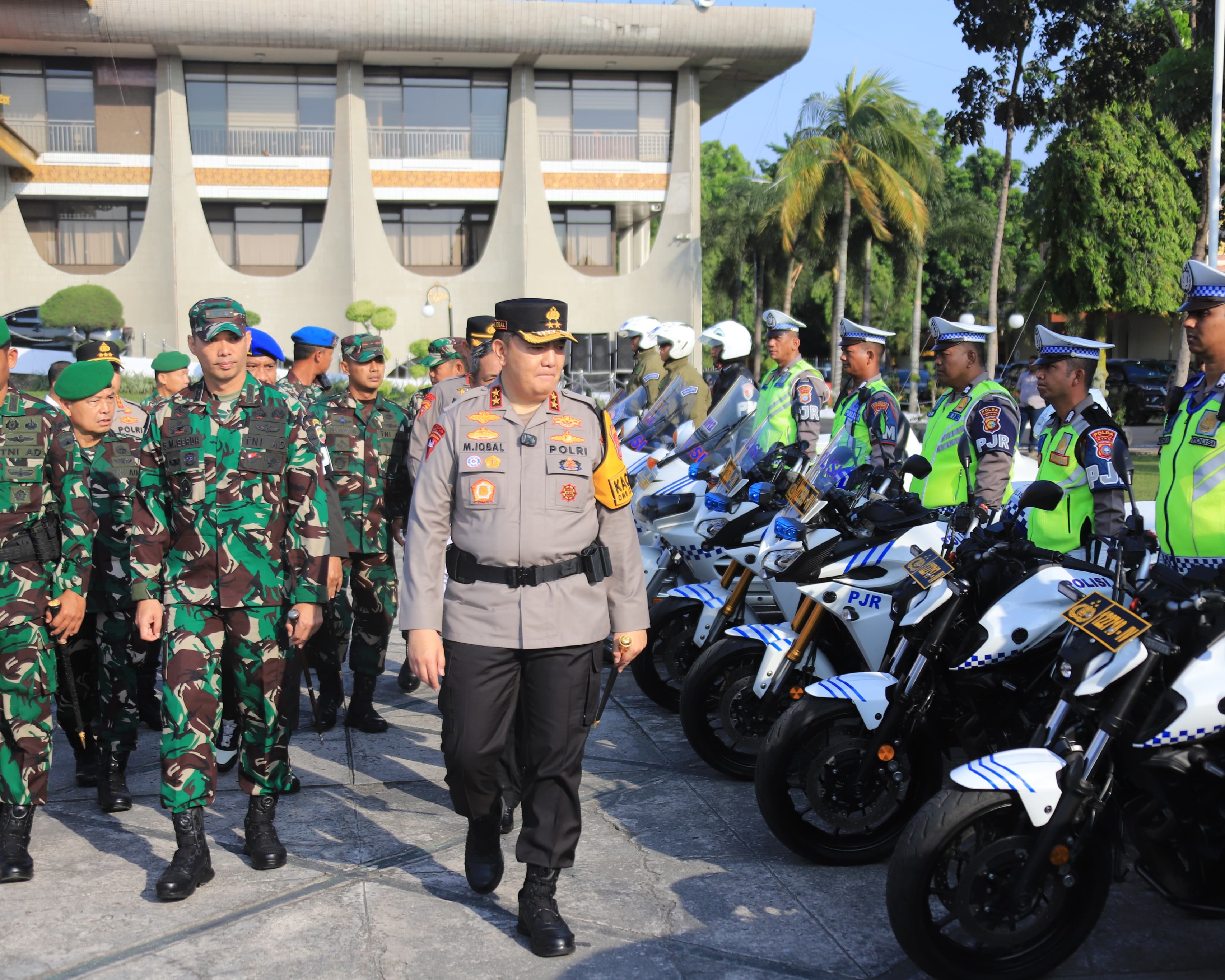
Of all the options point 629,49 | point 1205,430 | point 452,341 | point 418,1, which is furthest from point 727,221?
point 1205,430

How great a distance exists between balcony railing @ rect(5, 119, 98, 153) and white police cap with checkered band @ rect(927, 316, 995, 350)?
36.1 m

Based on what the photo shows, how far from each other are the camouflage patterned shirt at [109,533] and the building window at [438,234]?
3354 cm

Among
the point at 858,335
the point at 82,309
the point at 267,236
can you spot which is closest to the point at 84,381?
the point at 858,335

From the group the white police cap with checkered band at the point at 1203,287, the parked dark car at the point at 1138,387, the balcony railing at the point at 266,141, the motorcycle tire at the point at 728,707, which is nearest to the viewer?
the white police cap with checkered band at the point at 1203,287

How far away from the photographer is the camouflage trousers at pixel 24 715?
439cm

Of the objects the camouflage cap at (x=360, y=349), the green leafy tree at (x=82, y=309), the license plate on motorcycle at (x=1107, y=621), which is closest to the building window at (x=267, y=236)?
the green leafy tree at (x=82, y=309)

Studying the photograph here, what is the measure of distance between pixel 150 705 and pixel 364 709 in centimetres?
110

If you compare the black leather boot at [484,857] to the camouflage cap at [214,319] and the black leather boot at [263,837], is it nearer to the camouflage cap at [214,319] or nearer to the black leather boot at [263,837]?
the black leather boot at [263,837]

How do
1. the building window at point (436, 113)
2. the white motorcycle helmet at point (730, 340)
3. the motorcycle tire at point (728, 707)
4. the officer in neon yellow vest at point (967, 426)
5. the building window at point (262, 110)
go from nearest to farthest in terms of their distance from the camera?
1. the motorcycle tire at point (728, 707)
2. the officer in neon yellow vest at point (967, 426)
3. the white motorcycle helmet at point (730, 340)
4. the building window at point (262, 110)
5. the building window at point (436, 113)

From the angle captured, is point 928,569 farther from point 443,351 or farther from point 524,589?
point 443,351

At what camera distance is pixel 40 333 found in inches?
1184

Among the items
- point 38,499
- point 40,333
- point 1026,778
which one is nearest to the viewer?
point 1026,778

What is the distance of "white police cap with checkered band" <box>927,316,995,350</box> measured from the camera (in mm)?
5590

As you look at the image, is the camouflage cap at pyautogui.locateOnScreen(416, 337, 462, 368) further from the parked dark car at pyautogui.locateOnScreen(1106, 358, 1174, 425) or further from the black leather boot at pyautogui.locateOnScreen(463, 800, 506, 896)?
the parked dark car at pyautogui.locateOnScreen(1106, 358, 1174, 425)
